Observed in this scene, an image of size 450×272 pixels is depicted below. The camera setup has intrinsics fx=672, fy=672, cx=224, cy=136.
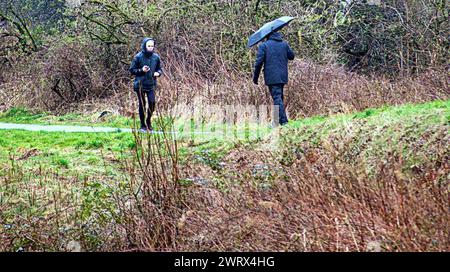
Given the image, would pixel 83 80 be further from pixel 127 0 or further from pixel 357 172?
pixel 357 172

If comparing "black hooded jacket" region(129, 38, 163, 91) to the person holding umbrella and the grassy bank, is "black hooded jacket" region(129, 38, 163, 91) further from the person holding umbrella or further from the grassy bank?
the grassy bank

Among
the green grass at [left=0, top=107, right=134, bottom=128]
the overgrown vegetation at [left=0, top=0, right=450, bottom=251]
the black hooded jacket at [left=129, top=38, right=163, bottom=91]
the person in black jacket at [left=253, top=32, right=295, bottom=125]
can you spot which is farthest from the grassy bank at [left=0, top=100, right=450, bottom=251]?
the green grass at [left=0, top=107, right=134, bottom=128]

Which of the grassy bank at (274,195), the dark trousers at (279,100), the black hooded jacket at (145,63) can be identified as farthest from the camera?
the black hooded jacket at (145,63)

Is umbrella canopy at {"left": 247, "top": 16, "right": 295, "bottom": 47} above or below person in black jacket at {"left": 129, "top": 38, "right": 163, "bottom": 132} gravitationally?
above

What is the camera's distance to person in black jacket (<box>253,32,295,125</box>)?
1163 cm

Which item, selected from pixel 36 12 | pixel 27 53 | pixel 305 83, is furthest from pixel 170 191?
pixel 36 12

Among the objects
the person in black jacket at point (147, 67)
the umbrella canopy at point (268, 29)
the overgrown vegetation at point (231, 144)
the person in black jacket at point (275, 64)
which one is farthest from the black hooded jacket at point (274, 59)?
the person in black jacket at point (147, 67)

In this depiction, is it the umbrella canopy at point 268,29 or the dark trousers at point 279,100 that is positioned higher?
the umbrella canopy at point 268,29

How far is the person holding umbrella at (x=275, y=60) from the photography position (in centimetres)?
1164

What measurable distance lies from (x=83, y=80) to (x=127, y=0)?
8.91 feet

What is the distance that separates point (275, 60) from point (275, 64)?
0.24 feet

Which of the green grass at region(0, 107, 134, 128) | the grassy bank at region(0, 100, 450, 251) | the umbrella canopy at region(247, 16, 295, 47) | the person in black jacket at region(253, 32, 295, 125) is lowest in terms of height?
the green grass at region(0, 107, 134, 128)

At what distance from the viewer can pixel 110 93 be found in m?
19.4

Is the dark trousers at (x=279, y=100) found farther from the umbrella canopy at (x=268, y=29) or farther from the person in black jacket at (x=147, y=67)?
the person in black jacket at (x=147, y=67)
